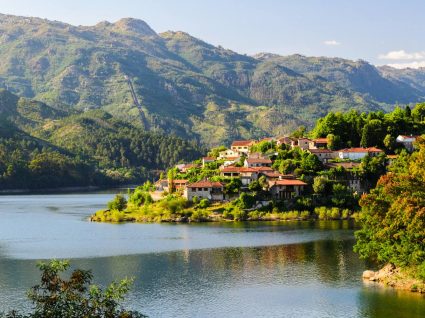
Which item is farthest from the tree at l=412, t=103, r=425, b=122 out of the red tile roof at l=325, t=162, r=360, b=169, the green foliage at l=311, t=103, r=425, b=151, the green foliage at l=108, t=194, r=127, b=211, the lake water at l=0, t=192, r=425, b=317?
the green foliage at l=108, t=194, r=127, b=211

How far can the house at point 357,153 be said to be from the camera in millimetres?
137250

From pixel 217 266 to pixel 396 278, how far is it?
21.0 m

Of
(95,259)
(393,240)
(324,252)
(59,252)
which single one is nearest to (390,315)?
(393,240)

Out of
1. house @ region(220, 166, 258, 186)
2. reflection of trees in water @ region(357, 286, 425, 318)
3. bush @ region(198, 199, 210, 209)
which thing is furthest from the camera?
house @ region(220, 166, 258, 186)

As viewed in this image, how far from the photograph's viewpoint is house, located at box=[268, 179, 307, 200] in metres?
126

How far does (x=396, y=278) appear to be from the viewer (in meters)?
61.8

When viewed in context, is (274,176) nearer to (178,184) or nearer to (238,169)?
(238,169)

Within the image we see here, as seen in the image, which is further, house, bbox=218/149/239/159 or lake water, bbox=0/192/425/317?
house, bbox=218/149/239/159

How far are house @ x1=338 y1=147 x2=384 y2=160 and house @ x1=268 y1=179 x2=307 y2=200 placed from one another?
17.0 metres

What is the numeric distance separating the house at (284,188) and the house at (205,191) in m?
9.19

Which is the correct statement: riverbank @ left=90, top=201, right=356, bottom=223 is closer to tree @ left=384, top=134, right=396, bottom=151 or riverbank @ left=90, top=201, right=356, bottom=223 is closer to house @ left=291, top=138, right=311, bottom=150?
house @ left=291, top=138, right=311, bottom=150

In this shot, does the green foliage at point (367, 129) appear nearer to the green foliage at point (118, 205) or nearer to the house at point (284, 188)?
the house at point (284, 188)

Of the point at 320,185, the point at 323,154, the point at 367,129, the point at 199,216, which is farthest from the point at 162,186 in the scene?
the point at 367,129

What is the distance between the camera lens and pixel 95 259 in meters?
82.6
